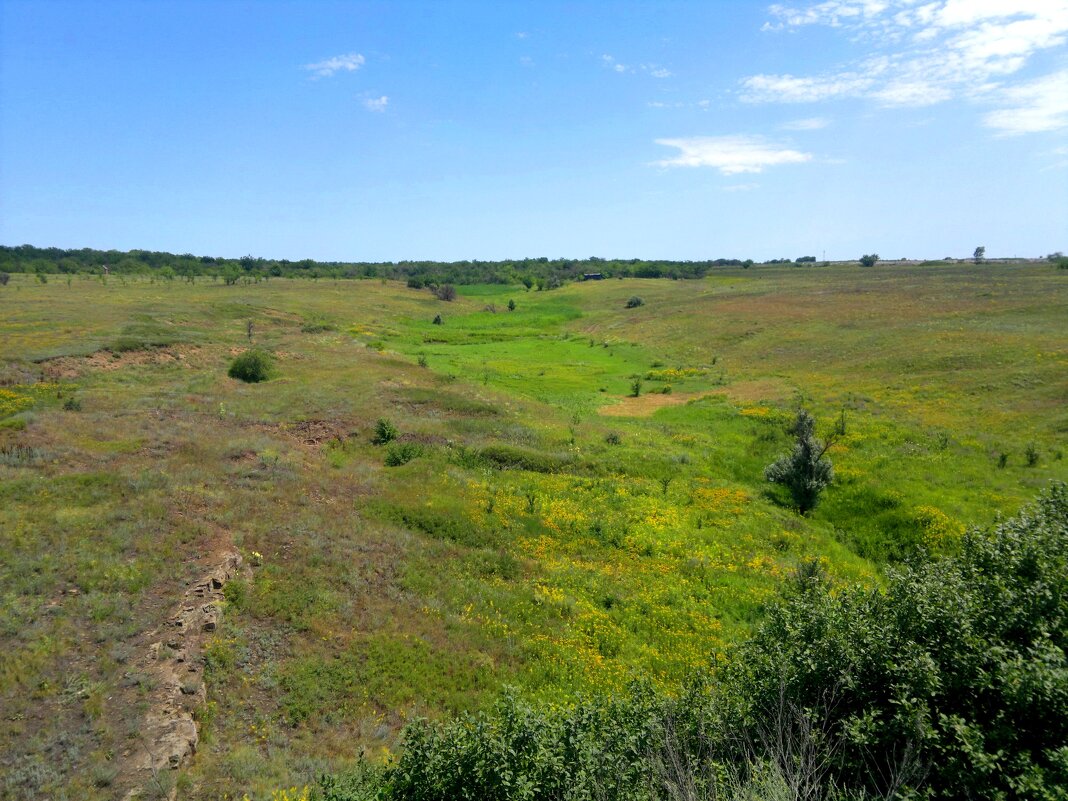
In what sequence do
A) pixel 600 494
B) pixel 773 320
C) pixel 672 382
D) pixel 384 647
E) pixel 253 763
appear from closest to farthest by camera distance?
pixel 253 763
pixel 384 647
pixel 600 494
pixel 672 382
pixel 773 320

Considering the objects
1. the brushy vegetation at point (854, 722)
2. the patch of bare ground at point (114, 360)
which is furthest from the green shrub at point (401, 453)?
the patch of bare ground at point (114, 360)

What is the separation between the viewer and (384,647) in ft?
47.1

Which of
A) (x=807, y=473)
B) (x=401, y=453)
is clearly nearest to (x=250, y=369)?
(x=401, y=453)

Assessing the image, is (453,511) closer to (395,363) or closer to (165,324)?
(395,363)

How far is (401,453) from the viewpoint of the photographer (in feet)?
91.2

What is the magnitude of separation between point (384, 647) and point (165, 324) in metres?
53.3

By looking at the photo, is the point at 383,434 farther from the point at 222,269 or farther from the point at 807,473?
the point at 222,269

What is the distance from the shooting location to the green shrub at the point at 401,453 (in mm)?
27234

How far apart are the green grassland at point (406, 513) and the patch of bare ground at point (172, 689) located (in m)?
0.30

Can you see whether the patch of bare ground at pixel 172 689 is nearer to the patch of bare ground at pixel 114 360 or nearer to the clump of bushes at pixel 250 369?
the patch of bare ground at pixel 114 360

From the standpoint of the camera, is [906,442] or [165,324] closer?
[906,442]

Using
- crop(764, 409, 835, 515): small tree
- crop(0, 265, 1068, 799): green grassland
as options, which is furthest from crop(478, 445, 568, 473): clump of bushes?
crop(764, 409, 835, 515): small tree

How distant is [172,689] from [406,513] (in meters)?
10.8

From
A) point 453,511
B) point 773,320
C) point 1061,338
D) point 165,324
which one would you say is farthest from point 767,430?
point 165,324
